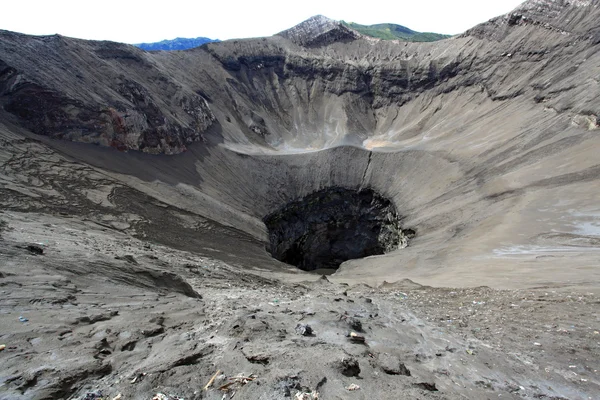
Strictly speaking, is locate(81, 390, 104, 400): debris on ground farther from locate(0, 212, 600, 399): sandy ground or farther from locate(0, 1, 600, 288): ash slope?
locate(0, 1, 600, 288): ash slope

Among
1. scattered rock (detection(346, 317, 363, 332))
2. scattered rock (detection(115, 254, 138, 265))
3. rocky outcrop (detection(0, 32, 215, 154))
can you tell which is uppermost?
rocky outcrop (detection(0, 32, 215, 154))

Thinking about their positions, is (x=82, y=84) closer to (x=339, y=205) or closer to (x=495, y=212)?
(x=339, y=205)

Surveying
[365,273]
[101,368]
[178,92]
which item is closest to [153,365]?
[101,368]

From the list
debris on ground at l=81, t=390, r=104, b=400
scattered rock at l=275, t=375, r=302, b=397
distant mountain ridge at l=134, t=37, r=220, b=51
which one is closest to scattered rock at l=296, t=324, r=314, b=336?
scattered rock at l=275, t=375, r=302, b=397

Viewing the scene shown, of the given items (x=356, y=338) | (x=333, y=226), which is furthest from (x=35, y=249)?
(x=333, y=226)

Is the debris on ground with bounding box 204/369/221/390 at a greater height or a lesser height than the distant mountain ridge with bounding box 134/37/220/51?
lesser

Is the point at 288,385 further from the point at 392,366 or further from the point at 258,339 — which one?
the point at 392,366

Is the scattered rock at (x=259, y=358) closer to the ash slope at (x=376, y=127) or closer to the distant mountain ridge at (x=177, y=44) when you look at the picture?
the ash slope at (x=376, y=127)
